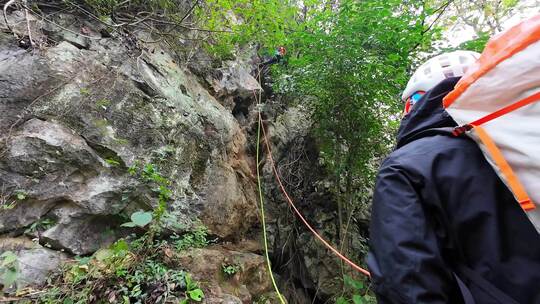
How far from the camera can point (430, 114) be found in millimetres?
1308

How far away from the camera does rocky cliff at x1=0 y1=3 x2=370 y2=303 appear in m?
2.47

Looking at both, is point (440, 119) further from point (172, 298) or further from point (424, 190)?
point (172, 298)

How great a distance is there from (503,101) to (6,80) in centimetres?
351

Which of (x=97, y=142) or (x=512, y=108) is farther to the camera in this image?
(x=97, y=142)

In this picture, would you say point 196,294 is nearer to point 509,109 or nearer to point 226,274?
point 226,274

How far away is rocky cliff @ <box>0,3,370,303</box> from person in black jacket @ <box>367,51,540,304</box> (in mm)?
1921

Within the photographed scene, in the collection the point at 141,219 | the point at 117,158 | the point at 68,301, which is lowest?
the point at 68,301

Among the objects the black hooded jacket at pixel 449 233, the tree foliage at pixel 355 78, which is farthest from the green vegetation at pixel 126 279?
the tree foliage at pixel 355 78

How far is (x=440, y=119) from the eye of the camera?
125 cm

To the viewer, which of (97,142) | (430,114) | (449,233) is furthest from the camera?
(97,142)

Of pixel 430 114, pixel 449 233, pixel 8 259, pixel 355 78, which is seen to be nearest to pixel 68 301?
pixel 8 259

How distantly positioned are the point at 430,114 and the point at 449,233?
51 centimetres

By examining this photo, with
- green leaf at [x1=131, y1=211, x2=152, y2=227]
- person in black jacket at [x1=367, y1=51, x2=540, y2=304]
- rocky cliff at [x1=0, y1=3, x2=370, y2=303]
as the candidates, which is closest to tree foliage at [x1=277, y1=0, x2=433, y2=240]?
rocky cliff at [x1=0, y1=3, x2=370, y2=303]

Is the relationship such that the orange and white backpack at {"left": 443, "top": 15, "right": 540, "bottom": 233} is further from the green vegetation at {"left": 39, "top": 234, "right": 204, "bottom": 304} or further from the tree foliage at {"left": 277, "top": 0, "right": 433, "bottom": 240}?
the tree foliage at {"left": 277, "top": 0, "right": 433, "bottom": 240}
